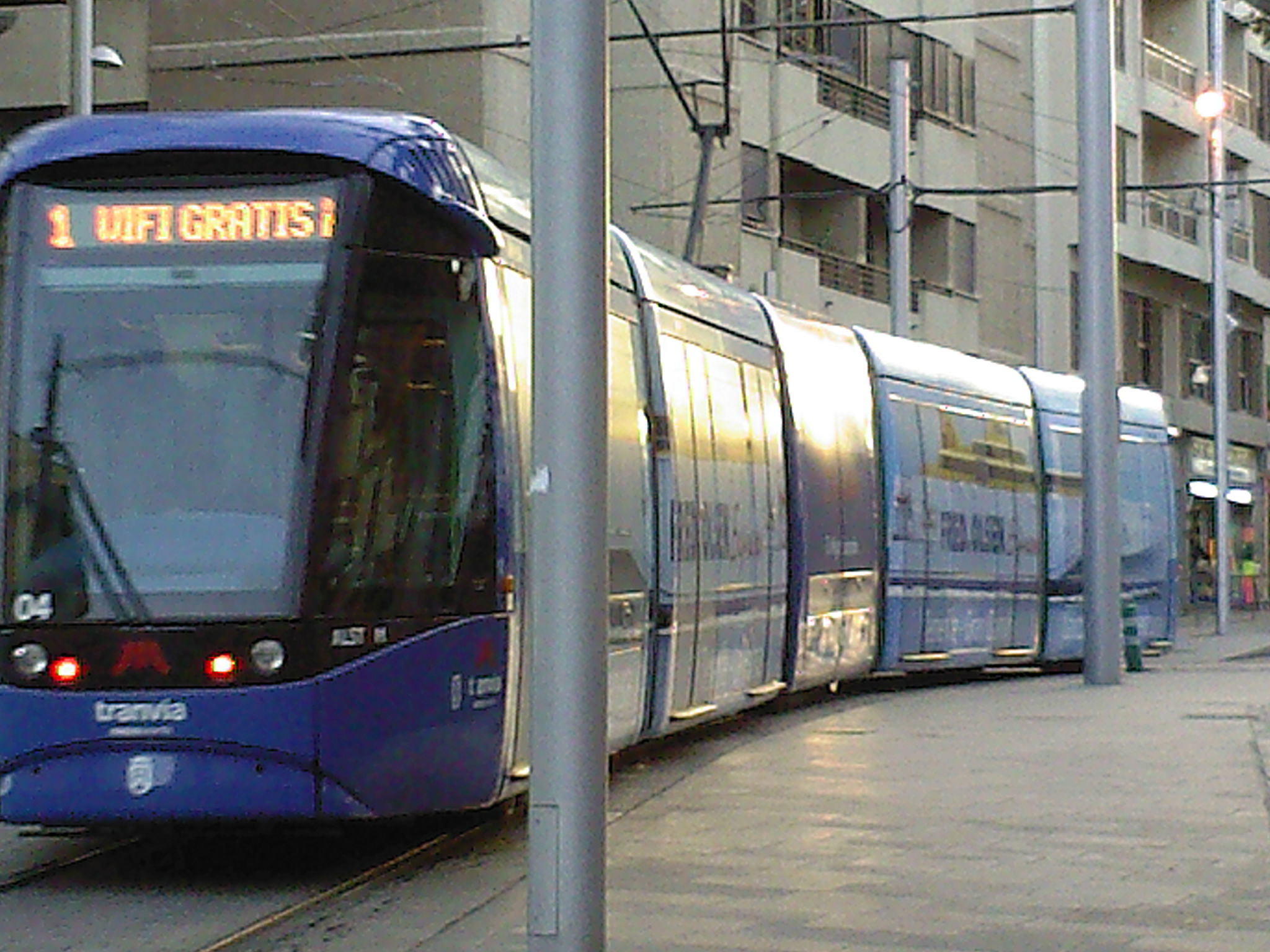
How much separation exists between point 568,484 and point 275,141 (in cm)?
346

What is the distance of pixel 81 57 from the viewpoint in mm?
22109

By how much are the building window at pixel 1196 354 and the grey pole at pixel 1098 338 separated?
35.7 metres

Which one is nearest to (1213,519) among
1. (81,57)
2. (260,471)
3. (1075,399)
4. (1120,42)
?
(1120,42)

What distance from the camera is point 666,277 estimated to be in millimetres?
15484

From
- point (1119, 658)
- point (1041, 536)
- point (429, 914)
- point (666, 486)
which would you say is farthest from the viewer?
point (1041, 536)

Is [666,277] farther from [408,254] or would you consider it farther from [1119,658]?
[1119,658]

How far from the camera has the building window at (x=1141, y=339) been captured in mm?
56156

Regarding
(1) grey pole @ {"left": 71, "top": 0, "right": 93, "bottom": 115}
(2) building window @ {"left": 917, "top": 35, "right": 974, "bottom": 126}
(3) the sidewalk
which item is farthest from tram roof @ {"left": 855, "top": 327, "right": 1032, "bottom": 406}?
(2) building window @ {"left": 917, "top": 35, "right": 974, "bottom": 126}

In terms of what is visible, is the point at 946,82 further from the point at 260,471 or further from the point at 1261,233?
the point at 260,471

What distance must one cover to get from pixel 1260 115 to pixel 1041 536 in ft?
130

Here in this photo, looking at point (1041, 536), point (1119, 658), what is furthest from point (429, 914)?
point (1041, 536)

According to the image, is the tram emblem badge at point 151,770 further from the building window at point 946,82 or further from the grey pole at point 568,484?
the building window at point 946,82

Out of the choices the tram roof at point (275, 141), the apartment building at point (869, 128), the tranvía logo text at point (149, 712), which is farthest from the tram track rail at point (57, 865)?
the apartment building at point (869, 128)

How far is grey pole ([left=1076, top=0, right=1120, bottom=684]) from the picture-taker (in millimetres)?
23453
